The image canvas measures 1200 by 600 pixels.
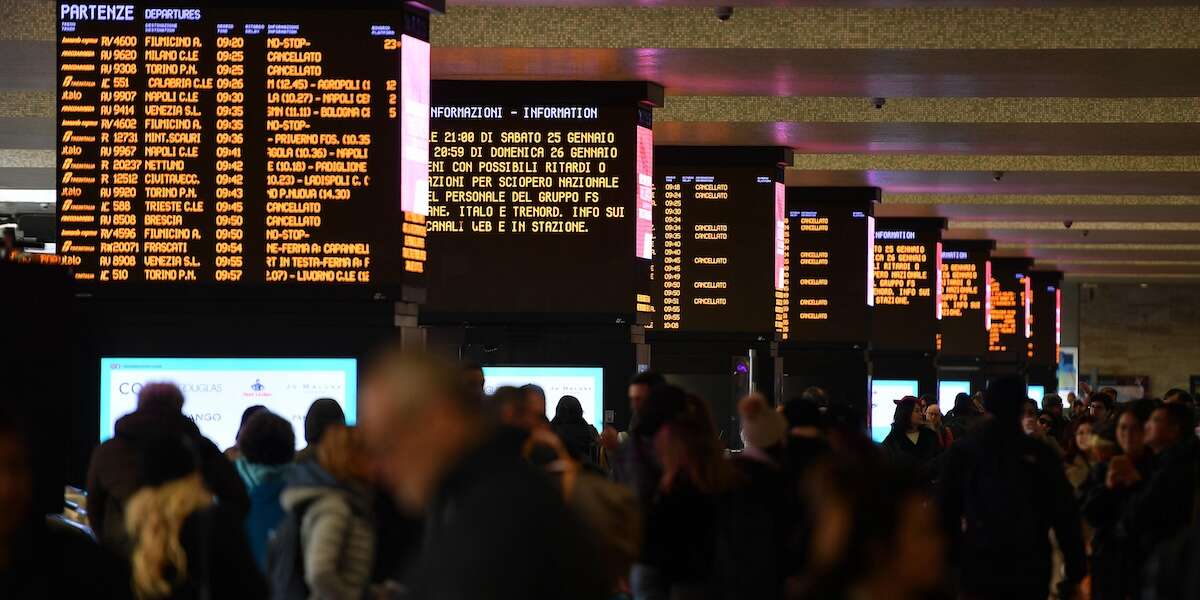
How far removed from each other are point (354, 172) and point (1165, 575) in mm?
7369

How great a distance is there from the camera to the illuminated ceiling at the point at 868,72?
14656 millimetres

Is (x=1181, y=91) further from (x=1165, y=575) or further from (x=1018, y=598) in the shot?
(x=1165, y=575)

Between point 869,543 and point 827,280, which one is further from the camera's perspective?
point 827,280

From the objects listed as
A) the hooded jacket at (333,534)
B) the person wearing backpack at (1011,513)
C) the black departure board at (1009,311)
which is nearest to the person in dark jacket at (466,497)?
the hooded jacket at (333,534)

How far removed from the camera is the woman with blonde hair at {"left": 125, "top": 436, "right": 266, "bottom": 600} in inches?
202

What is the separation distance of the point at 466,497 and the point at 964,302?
3113 cm

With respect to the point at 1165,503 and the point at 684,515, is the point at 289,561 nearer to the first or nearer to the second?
the point at 684,515

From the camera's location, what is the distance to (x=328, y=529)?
5363mm

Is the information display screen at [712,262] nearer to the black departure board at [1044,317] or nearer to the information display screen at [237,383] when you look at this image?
the information display screen at [237,383]

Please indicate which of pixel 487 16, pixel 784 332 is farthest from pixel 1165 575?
pixel 784 332

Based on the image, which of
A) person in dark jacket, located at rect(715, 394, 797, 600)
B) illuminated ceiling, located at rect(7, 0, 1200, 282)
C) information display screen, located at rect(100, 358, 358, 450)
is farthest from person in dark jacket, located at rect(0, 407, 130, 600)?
illuminated ceiling, located at rect(7, 0, 1200, 282)

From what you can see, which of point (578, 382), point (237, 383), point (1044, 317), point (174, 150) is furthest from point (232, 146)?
point (1044, 317)

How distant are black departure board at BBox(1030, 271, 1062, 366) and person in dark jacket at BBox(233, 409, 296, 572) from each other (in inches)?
1405

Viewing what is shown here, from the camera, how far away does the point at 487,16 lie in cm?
1476
